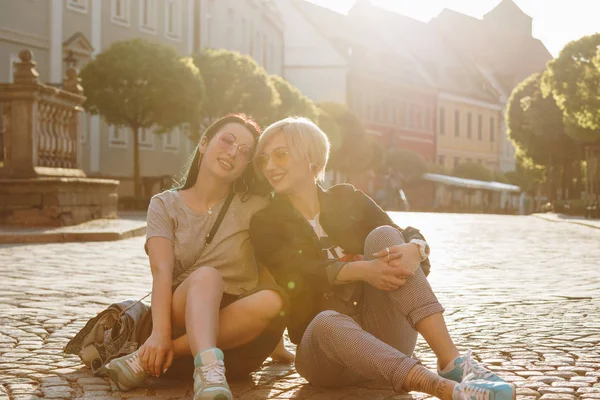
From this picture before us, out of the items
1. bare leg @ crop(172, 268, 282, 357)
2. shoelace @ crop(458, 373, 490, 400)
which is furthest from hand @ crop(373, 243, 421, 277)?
shoelace @ crop(458, 373, 490, 400)

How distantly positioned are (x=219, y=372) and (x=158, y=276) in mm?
669

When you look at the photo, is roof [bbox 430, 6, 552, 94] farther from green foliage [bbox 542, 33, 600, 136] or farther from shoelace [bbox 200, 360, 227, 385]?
shoelace [bbox 200, 360, 227, 385]

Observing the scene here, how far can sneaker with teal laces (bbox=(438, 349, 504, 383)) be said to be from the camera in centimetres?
444

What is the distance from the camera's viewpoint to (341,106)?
59844 millimetres

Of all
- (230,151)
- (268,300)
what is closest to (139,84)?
(230,151)

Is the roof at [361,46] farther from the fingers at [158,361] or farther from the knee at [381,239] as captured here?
the fingers at [158,361]

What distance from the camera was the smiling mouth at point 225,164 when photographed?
211 inches

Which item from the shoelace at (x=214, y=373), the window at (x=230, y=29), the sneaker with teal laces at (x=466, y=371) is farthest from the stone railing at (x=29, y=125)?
the window at (x=230, y=29)

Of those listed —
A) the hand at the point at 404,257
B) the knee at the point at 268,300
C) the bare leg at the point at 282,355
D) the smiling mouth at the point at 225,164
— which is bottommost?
the bare leg at the point at 282,355

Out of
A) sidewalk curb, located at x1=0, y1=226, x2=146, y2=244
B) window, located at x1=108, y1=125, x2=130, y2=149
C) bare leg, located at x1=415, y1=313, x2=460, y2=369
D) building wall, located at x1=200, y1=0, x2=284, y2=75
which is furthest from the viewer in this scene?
building wall, located at x1=200, y1=0, x2=284, y2=75

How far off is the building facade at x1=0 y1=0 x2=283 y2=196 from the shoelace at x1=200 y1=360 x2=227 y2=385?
24.7 metres

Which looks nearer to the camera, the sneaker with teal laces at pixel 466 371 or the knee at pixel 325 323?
the sneaker with teal laces at pixel 466 371

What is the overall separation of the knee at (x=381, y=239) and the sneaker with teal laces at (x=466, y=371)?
0.59 m

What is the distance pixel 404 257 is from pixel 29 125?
1572 cm
